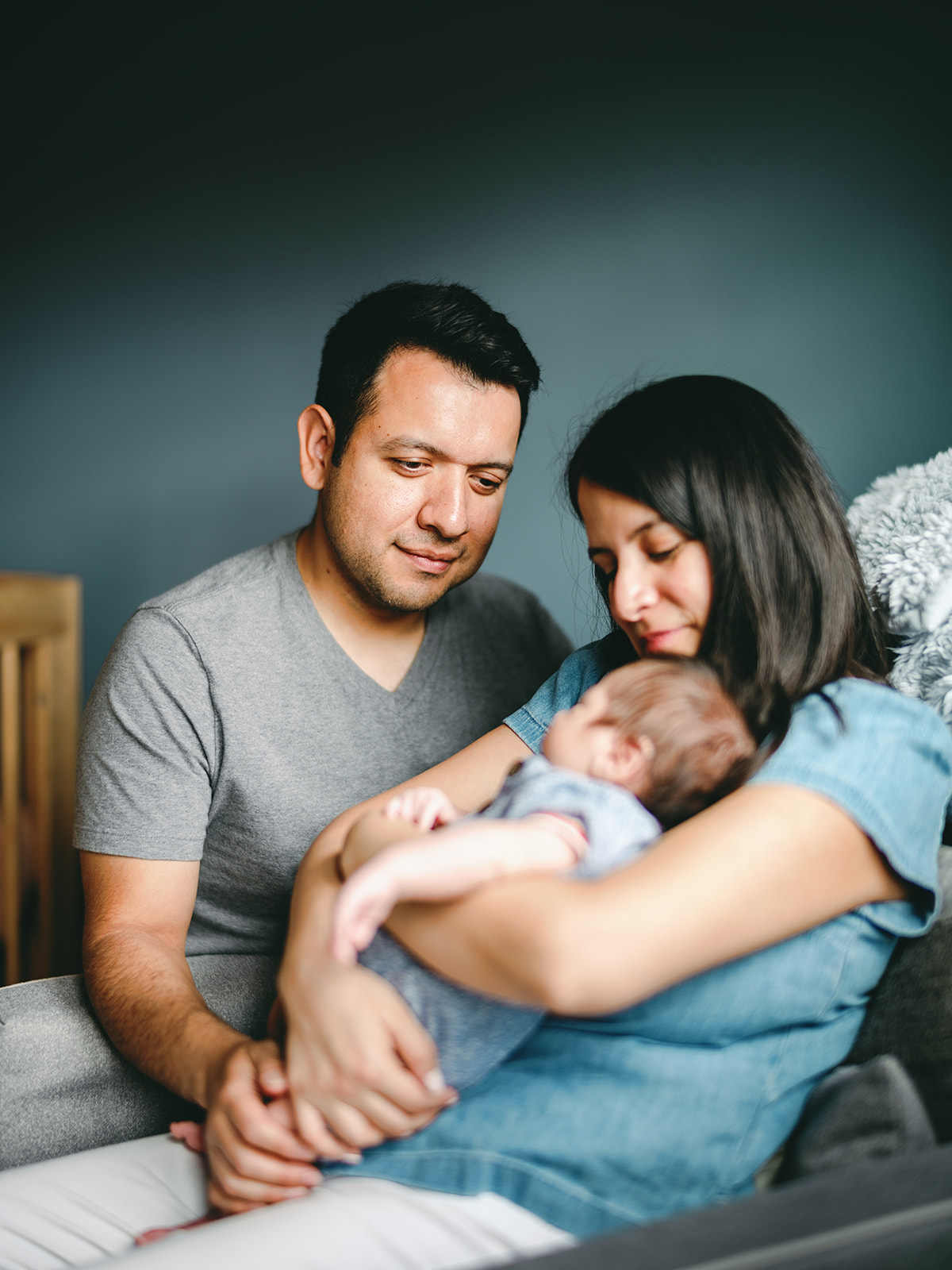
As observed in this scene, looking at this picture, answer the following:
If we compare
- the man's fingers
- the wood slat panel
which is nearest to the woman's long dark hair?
the man's fingers

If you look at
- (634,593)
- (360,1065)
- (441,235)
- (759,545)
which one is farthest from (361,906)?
(441,235)

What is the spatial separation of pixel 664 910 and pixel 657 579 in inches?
17.2

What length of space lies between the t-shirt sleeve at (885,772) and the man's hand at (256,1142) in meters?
0.58

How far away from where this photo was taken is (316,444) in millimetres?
1643

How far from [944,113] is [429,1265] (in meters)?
2.47

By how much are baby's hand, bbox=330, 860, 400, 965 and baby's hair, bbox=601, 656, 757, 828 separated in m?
0.31

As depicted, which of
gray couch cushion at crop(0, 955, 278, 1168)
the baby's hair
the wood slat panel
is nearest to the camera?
the baby's hair

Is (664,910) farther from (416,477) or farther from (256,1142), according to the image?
(416,477)

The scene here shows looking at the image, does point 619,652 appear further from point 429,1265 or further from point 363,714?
point 429,1265

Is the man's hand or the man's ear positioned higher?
the man's ear

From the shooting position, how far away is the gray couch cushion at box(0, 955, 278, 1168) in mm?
1181

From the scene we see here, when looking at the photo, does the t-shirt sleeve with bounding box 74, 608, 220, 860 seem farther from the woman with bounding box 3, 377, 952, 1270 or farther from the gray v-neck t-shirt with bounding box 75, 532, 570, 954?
the woman with bounding box 3, 377, 952, 1270

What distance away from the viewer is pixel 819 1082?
92 cm

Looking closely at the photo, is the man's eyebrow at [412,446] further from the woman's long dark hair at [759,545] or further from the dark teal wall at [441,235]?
the dark teal wall at [441,235]
